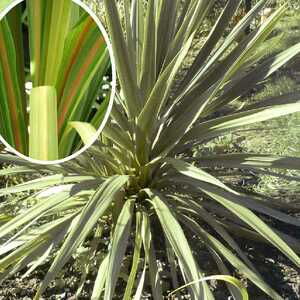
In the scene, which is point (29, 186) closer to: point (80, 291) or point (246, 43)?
point (80, 291)

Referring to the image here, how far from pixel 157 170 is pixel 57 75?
3.14 ft

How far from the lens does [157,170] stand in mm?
2160

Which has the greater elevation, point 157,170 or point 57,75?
point 57,75

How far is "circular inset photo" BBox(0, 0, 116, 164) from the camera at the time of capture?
1.21 metres

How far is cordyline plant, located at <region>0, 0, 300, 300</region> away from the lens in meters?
1.75

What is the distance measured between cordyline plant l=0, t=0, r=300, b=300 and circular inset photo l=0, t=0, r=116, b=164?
0.36 metres

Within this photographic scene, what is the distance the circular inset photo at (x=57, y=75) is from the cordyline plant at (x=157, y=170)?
355 millimetres

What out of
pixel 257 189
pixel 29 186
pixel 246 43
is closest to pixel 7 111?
pixel 29 186

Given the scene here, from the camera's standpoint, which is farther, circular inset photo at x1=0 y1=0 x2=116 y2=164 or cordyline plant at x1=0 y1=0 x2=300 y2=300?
cordyline plant at x1=0 y1=0 x2=300 y2=300

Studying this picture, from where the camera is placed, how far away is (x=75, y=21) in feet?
4.52

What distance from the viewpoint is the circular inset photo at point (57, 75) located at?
1.21m

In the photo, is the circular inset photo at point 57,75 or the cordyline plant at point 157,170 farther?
the cordyline plant at point 157,170

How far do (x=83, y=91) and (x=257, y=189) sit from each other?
164cm

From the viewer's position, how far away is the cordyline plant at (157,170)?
1.75m
